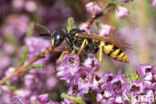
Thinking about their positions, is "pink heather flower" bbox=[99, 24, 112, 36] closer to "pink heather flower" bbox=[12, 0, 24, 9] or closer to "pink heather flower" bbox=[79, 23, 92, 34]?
"pink heather flower" bbox=[79, 23, 92, 34]

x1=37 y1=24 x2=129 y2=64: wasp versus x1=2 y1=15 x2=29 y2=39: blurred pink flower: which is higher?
x1=2 y1=15 x2=29 y2=39: blurred pink flower

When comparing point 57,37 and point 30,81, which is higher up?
point 57,37

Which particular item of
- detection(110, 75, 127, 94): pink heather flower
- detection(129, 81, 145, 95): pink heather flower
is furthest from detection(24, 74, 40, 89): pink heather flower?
detection(129, 81, 145, 95): pink heather flower

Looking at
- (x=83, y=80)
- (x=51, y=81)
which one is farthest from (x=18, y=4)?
(x=83, y=80)

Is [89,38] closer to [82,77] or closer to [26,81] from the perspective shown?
[82,77]

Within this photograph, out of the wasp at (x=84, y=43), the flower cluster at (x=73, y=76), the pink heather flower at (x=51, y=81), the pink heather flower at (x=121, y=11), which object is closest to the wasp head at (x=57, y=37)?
the wasp at (x=84, y=43)

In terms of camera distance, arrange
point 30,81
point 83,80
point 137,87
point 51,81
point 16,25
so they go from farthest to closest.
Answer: point 16,25 < point 51,81 < point 30,81 < point 83,80 < point 137,87

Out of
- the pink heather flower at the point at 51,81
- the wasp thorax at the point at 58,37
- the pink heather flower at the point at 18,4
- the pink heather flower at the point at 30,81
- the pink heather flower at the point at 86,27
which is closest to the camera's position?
the wasp thorax at the point at 58,37

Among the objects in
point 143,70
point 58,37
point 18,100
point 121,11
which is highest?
point 121,11

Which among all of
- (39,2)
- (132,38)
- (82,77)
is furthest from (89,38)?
(132,38)

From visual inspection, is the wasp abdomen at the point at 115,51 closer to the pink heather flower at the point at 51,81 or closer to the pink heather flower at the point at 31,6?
the pink heather flower at the point at 51,81

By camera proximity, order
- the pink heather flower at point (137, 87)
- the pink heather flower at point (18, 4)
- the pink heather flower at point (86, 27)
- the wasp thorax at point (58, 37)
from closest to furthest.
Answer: the pink heather flower at point (137, 87)
the wasp thorax at point (58, 37)
the pink heather flower at point (86, 27)
the pink heather flower at point (18, 4)

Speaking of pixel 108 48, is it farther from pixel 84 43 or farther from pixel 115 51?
pixel 84 43
